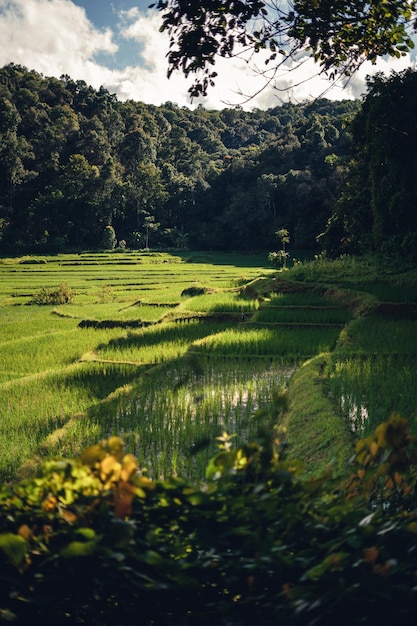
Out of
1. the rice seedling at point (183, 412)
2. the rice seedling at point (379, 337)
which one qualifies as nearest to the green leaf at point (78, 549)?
the rice seedling at point (183, 412)

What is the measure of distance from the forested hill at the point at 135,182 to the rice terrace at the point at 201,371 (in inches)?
1085

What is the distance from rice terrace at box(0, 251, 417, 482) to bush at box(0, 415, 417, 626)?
189 millimetres

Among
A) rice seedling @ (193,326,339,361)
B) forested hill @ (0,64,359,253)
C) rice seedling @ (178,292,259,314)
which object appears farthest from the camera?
forested hill @ (0,64,359,253)

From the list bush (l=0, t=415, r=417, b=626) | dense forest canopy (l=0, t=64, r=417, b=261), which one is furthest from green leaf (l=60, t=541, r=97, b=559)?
dense forest canopy (l=0, t=64, r=417, b=261)

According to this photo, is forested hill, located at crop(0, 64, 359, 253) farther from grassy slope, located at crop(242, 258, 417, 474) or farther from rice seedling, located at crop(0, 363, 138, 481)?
rice seedling, located at crop(0, 363, 138, 481)

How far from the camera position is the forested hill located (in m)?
42.2

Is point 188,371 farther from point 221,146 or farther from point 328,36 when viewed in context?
point 221,146

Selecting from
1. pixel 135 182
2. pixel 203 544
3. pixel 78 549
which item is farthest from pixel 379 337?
pixel 135 182

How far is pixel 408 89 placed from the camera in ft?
50.3

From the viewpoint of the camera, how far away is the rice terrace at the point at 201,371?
14.2 feet

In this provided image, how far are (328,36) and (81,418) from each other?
12.7 feet

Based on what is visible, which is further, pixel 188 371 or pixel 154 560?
pixel 188 371

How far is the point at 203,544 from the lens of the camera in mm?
1375

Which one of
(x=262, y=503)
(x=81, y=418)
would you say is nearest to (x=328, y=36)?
(x=81, y=418)
